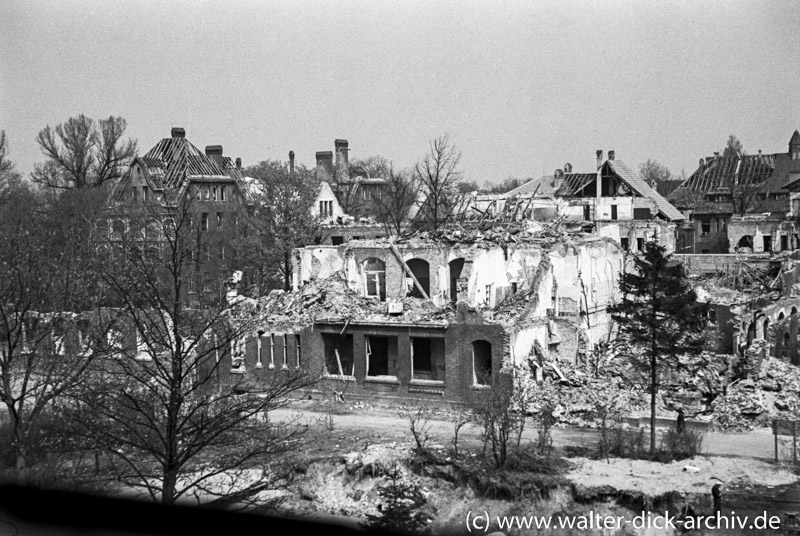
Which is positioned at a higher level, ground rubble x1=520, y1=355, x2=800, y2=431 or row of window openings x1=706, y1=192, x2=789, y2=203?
row of window openings x1=706, y1=192, x2=789, y2=203

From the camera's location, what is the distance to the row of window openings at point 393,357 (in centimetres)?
2858

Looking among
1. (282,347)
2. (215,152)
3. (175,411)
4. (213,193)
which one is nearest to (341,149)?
(215,152)

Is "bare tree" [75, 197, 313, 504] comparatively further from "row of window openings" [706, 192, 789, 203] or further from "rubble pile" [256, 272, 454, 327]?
"row of window openings" [706, 192, 789, 203]

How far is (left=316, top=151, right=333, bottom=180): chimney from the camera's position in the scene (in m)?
65.9

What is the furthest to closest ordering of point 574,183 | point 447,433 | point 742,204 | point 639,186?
point 574,183 → point 742,204 → point 639,186 → point 447,433

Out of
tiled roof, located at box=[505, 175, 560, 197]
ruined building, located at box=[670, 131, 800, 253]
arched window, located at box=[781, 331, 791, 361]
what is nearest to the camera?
arched window, located at box=[781, 331, 791, 361]

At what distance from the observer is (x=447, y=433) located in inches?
1001

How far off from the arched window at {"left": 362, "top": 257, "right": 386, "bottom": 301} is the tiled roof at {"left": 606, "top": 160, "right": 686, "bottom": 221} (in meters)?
24.1

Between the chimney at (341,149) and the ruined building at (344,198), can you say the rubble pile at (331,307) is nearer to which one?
the ruined building at (344,198)

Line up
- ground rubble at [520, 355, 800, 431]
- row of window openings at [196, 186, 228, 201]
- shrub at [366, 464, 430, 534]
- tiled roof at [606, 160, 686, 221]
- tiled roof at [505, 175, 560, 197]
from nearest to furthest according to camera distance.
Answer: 1. shrub at [366, 464, 430, 534]
2. ground rubble at [520, 355, 800, 431]
3. row of window openings at [196, 186, 228, 201]
4. tiled roof at [606, 160, 686, 221]
5. tiled roof at [505, 175, 560, 197]

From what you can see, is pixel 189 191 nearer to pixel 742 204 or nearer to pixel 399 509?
pixel 399 509

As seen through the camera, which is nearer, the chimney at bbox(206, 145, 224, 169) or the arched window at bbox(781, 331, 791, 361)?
the arched window at bbox(781, 331, 791, 361)

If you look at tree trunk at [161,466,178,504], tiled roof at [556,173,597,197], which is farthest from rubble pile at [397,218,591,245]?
tree trunk at [161,466,178,504]

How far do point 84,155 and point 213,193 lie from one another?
7.71m
